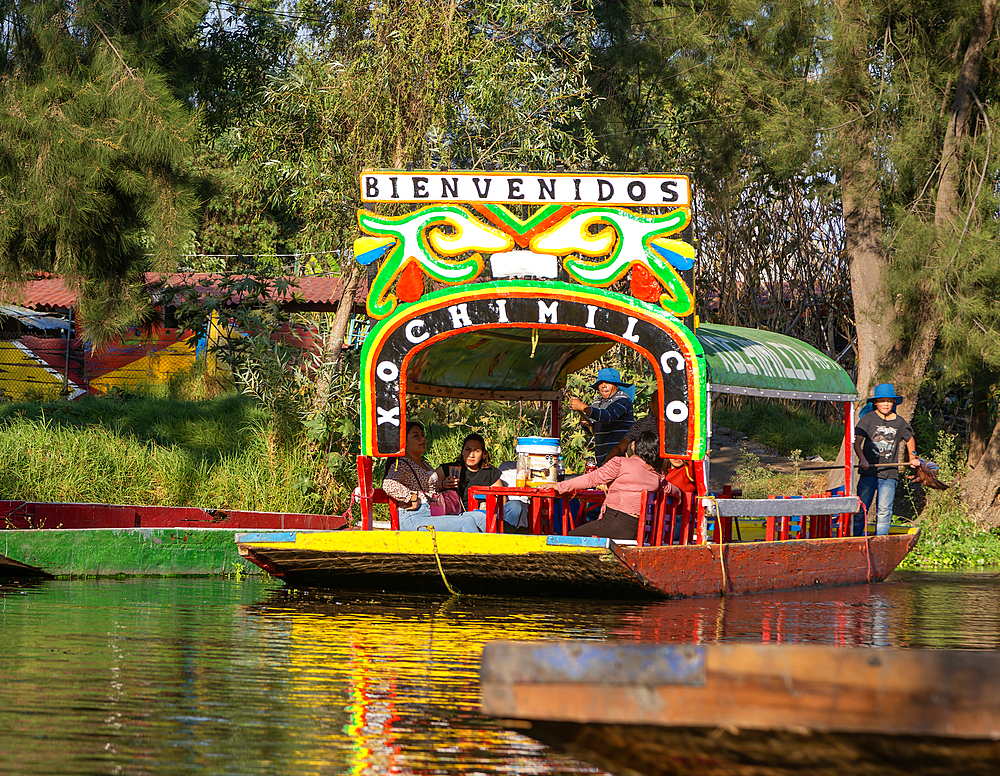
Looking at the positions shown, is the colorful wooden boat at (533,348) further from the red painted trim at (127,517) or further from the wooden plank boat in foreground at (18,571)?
the red painted trim at (127,517)

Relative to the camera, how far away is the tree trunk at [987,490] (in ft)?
51.9

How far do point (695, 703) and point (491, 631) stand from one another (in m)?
4.43

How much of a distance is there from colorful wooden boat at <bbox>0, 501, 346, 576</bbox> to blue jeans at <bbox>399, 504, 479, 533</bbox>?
2214 mm

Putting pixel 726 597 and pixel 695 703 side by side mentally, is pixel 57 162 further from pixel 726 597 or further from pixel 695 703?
pixel 695 703

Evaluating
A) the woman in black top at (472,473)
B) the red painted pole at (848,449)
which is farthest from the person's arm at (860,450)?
the woman in black top at (472,473)

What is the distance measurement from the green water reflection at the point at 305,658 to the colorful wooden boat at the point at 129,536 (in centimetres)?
37

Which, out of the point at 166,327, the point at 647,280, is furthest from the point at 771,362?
the point at 166,327

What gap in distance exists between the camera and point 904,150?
15.5 meters

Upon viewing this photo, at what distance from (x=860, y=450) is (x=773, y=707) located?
31.5 ft

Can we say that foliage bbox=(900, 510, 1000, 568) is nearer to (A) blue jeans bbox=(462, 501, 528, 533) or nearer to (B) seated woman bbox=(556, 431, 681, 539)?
(A) blue jeans bbox=(462, 501, 528, 533)

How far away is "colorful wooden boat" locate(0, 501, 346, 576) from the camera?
11867mm

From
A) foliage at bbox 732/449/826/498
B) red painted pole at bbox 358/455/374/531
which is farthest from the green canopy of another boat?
foliage at bbox 732/449/826/498

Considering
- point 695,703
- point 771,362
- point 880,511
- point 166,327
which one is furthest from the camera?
point 166,327

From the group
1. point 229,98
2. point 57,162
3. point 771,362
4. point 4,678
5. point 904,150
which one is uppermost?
point 229,98
